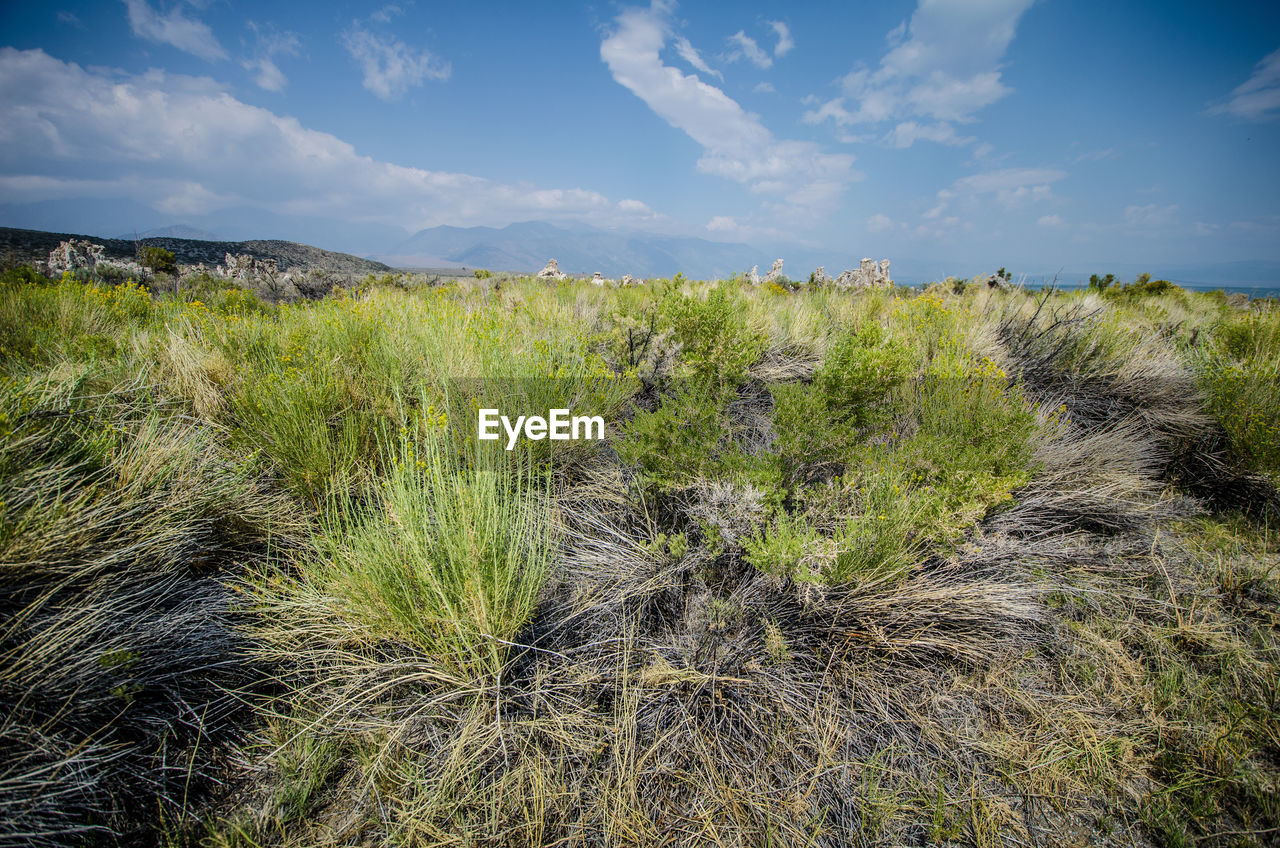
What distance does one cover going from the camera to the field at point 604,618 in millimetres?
1705

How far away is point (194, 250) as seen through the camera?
25375 millimetres

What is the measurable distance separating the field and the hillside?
2067cm

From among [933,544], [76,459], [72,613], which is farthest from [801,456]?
[76,459]

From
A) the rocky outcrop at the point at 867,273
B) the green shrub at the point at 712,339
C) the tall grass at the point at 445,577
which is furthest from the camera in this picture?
the rocky outcrop at the point at 867,273

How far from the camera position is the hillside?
19.0 metres

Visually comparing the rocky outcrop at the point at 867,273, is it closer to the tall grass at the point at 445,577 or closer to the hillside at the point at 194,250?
the tall grass at the point at 445,577

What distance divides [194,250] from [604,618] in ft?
116

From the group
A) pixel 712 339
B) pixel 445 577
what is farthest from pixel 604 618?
pixel 712 339

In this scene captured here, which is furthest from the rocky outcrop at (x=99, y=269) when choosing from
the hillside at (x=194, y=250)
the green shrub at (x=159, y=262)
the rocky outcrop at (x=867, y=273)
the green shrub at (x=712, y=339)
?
the rocky outcrop at (x=867, y=273)

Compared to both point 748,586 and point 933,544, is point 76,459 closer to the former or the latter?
point 748,586

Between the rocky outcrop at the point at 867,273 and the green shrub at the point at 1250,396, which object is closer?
the green shrub at the point at 1250,396

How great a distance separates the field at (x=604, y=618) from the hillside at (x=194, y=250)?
20.7 meters

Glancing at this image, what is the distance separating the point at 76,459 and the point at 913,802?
4133mm

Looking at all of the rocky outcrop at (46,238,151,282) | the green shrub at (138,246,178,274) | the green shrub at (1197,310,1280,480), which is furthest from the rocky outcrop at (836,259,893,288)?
the green shrub at (138,246,178,274)
